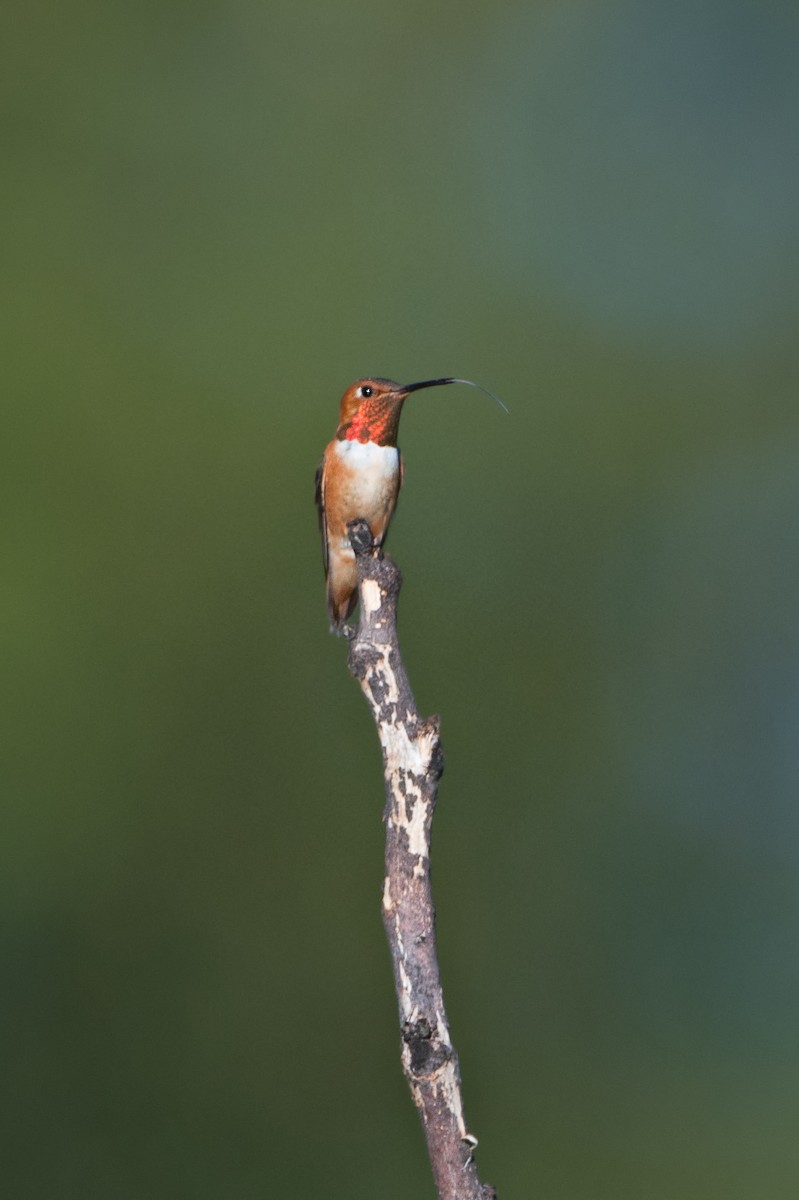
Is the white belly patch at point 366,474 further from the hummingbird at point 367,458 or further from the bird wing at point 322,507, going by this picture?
the bird wing at point 322,507

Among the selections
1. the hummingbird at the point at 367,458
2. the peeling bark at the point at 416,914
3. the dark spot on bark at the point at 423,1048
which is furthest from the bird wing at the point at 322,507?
the dark spot on bark at the point at 423,1048

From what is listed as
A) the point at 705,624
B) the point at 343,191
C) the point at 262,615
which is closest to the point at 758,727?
the point at 705,624

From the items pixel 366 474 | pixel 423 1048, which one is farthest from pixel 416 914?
pixel 366 474

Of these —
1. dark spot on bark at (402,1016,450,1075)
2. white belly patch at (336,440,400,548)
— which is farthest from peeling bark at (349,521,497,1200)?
white belly patch at (336,440,400,548)

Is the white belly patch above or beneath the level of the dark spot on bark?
above

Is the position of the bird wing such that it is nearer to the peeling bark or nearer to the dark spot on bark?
the peeling bark

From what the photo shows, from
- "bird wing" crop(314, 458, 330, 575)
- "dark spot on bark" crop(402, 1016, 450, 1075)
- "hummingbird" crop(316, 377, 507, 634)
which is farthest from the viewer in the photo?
"bird wing" crop(314, 458, 330, 575)

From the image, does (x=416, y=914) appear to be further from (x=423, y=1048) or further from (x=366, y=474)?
(x=366, y=474)

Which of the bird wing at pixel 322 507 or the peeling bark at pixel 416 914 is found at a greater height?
the bird wing at pixel 322 507
